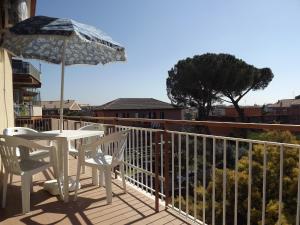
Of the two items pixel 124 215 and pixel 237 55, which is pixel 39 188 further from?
pixel 237 55

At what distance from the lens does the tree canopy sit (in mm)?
31141

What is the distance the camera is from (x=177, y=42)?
28.2 metres

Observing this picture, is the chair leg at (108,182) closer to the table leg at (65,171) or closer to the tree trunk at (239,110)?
the table leg at (65,171)

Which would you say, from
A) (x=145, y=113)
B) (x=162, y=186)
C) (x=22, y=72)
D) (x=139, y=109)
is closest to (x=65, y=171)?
(x=162, y=186)

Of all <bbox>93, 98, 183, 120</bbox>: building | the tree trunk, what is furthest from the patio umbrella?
<bbox>93, 98, 183, 120</bbox>: building

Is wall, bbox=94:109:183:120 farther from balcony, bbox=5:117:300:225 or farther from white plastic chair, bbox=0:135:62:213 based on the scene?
white plastic chair, bbox=0:135:62:213

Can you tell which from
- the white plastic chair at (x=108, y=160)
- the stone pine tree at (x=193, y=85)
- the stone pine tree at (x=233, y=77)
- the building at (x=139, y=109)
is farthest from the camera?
the building at (x=139, y=109)

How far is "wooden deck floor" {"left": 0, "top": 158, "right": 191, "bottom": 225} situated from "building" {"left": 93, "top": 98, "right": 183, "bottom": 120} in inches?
1334

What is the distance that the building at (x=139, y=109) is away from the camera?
3844 cm

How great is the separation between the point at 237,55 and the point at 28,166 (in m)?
30.5

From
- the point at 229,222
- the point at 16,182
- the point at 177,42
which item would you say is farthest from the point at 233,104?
the point at 16,182

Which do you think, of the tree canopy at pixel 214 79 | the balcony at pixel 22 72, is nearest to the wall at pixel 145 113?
the tree canopy at pixel 214 79

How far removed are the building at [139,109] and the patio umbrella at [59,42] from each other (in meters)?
33.0

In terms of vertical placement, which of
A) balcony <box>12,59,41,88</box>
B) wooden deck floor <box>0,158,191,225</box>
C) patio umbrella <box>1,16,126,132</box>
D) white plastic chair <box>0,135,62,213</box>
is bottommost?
wooden deck floor <box>0,158,191,225</box>
